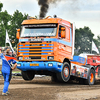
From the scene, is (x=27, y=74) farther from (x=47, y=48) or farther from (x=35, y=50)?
(x=47, y=48)

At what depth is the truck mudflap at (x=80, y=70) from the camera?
15.6 meters

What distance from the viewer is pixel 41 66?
571 inches

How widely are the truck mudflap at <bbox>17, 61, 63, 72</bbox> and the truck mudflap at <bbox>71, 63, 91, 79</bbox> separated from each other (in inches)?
48.2

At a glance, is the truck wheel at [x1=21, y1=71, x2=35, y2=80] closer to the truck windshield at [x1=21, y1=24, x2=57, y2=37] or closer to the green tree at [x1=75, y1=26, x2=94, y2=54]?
the truck windshield at [x1=21, y1=24, x2=57, y2=37]

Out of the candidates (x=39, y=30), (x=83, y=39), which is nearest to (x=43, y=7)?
(x=39, y=30)

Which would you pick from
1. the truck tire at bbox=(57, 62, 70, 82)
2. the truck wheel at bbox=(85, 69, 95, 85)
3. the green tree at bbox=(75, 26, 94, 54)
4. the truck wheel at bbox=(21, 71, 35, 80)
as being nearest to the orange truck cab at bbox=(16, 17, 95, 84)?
the truck tire at bbox=(57, 62, 70, 82)

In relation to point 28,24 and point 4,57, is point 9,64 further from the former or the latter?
point 28,24

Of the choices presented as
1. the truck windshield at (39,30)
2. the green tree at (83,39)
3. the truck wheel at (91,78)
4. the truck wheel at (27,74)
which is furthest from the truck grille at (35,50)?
the green tree at (83,39)

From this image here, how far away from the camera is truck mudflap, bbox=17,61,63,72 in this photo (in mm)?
14374

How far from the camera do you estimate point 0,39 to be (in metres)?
65.2

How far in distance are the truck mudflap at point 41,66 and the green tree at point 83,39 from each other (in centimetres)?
7391

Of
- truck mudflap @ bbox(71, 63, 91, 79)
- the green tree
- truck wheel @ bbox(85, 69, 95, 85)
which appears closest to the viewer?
truck mudflap @ bbox(71, 63, 91, 79)

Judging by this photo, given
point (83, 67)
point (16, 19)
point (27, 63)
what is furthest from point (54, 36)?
point (16, 19)

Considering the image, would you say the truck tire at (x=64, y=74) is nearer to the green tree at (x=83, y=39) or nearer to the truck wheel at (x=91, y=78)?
the truck wheel at (x=91, y=78)
